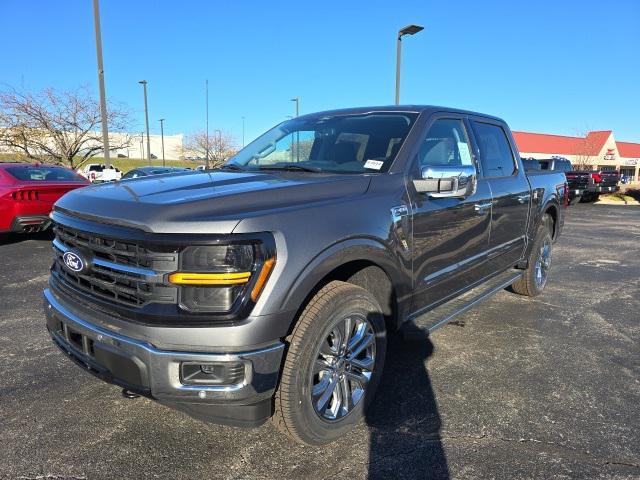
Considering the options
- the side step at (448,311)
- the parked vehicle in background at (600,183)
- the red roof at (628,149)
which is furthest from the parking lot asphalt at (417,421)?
the red roof at (628,149)

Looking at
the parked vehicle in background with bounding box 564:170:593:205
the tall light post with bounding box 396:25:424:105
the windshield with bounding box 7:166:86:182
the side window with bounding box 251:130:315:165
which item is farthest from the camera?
the parked vehicle in background with bounding box 564:170:593:205

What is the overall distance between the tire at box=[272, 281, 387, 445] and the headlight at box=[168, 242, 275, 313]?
393 millimetres

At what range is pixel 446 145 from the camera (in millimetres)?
3727

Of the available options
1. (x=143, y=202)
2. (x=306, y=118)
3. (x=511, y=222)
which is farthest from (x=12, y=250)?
(x=511, y=222)

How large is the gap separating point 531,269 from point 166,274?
4.45m

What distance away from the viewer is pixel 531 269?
539 centimetres

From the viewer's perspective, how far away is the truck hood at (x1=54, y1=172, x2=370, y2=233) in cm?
215

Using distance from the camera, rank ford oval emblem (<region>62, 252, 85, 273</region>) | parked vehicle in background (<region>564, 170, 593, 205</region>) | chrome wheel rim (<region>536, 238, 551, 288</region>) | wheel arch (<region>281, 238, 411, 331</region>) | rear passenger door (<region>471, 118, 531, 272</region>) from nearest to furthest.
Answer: wheel arch (<region>281, 238, 411, 331</region>)
ford oval emblem (<region>62, 252, 85, 273</region>)
rear passenger door (<region>471, 118, 531, 272</region>)
chrome wheel rim (<region>536, 238, 551, 288</region>)
parked vehicle in background (<region>564, 170, 593, 205</region>)

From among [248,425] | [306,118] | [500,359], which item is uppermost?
[306,118]

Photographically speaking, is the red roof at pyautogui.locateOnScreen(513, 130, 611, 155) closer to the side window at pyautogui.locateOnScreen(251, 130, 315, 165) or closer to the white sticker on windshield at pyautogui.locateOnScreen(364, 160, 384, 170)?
the side window at pyautogui.locateOnScreen(251, 130, 315, 165)

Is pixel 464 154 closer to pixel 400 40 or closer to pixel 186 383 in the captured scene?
pixel 186 383

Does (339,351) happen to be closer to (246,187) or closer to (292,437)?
(292,437)

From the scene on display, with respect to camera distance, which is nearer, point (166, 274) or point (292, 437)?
point (166, 274)

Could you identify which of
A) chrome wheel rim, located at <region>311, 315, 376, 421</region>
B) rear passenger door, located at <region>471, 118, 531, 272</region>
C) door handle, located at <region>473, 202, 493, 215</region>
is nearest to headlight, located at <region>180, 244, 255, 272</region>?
chrome wheel rim, located at <region>311, 315, 376, 421</region>
